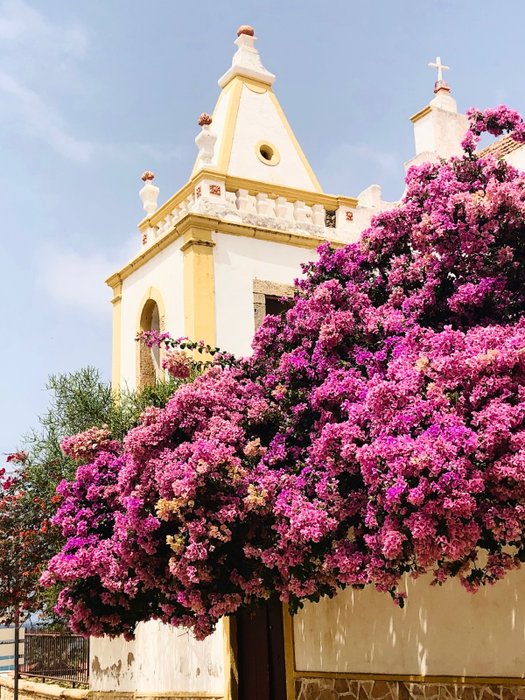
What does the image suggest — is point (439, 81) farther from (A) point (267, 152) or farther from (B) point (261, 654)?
(B) point (261, 654)

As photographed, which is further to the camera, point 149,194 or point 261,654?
point 149,194

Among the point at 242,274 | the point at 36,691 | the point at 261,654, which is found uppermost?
the point at 242,274

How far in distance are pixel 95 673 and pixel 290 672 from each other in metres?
5.32

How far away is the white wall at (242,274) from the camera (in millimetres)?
12797

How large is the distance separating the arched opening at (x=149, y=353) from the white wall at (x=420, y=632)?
5358 millimetres

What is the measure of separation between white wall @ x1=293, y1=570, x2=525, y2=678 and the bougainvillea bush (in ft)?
1.89

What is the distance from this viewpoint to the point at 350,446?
21.7 ft

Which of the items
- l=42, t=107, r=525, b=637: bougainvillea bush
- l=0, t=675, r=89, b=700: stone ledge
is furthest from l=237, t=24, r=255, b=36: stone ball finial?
l=0, t=675, r=89, b=700: stone ledge

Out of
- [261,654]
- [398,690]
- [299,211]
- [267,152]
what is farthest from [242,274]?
[398,690]

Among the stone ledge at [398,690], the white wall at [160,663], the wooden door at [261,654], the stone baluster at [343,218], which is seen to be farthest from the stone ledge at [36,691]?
the stone baluster at [343,218]

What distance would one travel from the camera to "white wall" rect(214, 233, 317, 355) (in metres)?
12.8

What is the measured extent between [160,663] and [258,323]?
215 inches

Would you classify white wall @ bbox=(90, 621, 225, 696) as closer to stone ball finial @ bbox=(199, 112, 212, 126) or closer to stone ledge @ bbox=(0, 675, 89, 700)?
stone ledge @ bbox=(0, 675, 89, 700)

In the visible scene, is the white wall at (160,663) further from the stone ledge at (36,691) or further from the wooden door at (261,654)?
the stone ledge at (36,691)
